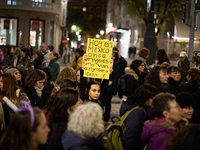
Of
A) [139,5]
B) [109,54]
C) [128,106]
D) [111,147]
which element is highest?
[139,5]

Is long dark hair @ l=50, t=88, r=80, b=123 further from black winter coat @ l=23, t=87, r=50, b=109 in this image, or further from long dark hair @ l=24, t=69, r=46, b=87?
long dark hair @ l=24, t=69, r=46, b=87

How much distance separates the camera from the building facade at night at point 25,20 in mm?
34906

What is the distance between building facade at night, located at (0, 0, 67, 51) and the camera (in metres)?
34.9

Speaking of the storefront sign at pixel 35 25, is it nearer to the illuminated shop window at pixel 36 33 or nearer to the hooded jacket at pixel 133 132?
the illuminated shop window at pixel 36 33

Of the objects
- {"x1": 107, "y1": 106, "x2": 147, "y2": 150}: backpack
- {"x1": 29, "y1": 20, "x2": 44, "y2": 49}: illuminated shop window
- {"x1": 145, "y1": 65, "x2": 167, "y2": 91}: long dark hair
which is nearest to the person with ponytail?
{"x1": 107, "y1": 106, "x2": 147, "y2": 150}: backpack

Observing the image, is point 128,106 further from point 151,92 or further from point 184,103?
point 184,103

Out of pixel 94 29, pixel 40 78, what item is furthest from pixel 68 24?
pixel 40 78

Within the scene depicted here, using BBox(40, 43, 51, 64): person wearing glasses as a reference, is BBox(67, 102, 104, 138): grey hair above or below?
below

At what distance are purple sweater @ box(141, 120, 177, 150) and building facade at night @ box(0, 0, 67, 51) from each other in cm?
3175

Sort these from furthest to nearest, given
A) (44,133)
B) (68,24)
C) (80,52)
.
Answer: (68,24) < (80,52) < (44,133)

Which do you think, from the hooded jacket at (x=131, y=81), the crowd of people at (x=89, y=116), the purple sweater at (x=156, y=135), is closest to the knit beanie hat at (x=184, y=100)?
the crowd of people at (x=89, y=116)

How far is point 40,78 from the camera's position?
656 centimetres

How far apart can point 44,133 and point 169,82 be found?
4.86 m

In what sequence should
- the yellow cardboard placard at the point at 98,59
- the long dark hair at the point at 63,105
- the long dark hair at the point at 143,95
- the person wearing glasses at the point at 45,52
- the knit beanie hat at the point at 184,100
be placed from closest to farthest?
the long dark hair at the point at 63,105
the long dark hair at the point at 143,95
the knit beanie hat at the point at 184,100
the yellow cardboard placard at the point at 98,59
the person wearing glasses at the point at 45,52
